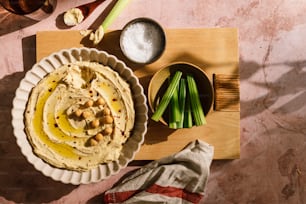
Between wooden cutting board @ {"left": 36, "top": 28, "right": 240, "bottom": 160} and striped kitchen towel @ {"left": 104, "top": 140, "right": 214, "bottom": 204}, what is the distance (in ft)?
0.12

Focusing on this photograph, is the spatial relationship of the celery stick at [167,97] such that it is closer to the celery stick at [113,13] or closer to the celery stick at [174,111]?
the celery stick at [174,111]

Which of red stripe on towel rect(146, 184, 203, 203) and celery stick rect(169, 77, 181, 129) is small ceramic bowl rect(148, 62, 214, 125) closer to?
celery stick rect(169, 77, 181, 129)

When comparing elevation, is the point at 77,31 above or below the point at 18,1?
below

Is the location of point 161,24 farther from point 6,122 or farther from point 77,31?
point 6,122

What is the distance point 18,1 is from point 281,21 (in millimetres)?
816

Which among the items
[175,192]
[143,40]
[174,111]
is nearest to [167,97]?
[174,111]

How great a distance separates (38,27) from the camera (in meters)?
1.39

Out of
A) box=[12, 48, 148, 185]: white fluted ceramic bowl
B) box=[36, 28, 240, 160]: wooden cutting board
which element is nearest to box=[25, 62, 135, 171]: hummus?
box=[12, 48, 148, 185]: white fluted ceramic bowl

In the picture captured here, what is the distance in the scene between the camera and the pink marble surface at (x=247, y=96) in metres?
1.40

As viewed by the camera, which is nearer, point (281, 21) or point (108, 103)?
point (108, 103)

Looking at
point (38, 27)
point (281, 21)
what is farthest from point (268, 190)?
point (38, 27)

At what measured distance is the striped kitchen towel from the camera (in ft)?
4.39

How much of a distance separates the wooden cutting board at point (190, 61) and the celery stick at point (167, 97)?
7 cm

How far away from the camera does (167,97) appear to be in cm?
131
